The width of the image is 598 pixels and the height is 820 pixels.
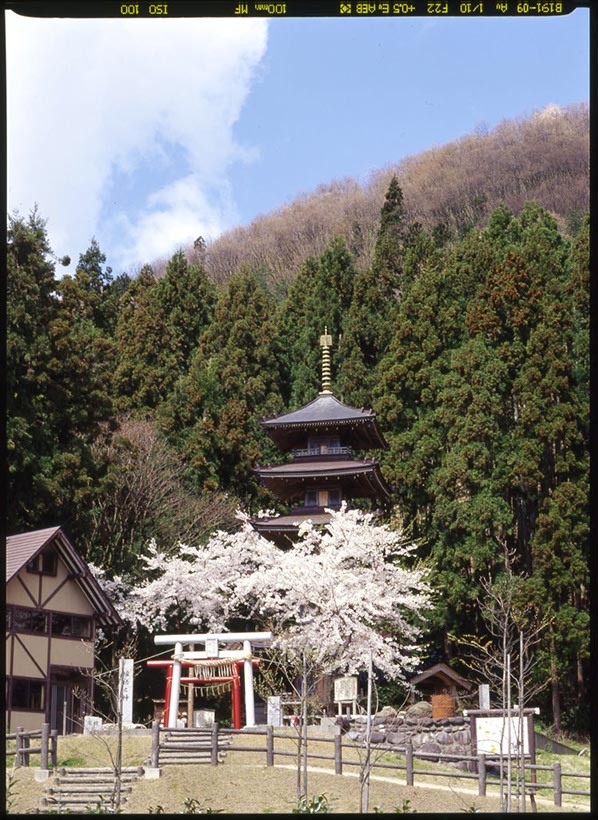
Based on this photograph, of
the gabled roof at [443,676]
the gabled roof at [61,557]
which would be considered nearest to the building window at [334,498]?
the gabled roof at [443,676]

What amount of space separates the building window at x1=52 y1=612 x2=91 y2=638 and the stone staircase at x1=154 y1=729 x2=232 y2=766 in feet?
11.3

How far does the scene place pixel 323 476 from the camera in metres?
21.6

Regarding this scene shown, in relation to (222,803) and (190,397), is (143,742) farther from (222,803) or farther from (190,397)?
(190,397)

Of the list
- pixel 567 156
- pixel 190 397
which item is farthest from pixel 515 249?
pixel 190 397

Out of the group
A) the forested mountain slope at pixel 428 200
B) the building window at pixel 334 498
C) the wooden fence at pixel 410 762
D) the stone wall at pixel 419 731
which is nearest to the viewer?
the wooden fence at pixel 410 762

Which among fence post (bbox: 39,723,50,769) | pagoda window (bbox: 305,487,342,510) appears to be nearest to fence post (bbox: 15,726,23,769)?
fence post (bbox: 39,723,50,769)

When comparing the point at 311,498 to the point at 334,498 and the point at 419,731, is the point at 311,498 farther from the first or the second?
the point at 419,731

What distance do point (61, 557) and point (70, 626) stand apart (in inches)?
55.5

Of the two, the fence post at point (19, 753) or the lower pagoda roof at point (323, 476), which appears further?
the lower pagoda roof at point (323, 476)

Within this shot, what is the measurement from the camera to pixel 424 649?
22.0 metres

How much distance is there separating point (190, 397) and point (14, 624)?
1033 cm

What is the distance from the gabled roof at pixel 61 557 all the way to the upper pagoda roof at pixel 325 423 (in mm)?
5482

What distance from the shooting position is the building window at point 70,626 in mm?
18109

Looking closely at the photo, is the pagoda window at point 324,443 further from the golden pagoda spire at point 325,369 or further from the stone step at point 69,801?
the stone step at point 69,801
